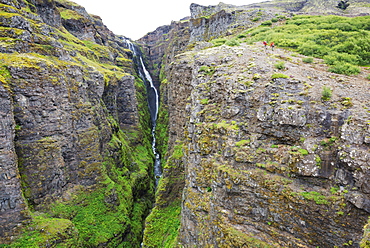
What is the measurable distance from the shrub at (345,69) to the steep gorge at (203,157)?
0.73m

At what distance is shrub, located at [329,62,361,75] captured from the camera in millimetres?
14602

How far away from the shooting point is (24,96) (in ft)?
77.9

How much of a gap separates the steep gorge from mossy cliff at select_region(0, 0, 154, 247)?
0.48ft

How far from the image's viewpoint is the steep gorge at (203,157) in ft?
32.0

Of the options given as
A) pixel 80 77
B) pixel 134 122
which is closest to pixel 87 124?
pixel 80 77

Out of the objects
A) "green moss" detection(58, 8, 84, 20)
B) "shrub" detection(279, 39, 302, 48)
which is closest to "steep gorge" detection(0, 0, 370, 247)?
"shrub" detection(279, 39, 302, 48)

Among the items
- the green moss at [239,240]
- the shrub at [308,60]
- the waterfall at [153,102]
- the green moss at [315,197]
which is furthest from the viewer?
the waterfall at [153,102]

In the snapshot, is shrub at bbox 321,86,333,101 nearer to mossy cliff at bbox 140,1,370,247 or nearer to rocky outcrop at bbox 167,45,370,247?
mossy cliff at bbox 140,1,370,247

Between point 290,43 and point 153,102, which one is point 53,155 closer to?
point 290,43

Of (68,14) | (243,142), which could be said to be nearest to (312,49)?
(243,142)

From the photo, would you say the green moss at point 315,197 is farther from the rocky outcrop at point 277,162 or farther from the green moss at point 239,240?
the green moss at point 239,240

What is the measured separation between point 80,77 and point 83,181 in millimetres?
16421

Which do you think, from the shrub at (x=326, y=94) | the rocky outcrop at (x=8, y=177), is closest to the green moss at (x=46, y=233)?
the rocky outcrop at (x=8, y=177)

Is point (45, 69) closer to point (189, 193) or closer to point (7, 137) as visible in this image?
point (7, 137)
